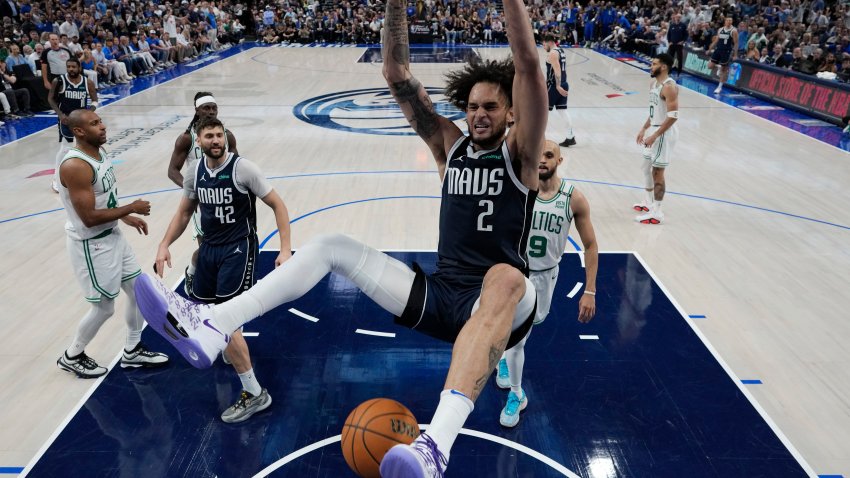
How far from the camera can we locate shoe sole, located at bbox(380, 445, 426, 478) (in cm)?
217

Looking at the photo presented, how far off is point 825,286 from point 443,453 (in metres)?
5.41

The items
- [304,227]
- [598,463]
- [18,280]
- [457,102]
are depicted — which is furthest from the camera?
[304,227]

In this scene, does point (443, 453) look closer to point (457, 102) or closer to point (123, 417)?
point (457, 102)

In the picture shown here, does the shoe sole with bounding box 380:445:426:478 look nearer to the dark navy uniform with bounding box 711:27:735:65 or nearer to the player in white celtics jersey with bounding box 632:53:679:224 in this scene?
the player in white celtics jersey with bounding box 632:53:679:224

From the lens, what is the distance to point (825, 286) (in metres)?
6.20

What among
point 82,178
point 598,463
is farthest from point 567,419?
point 82,178

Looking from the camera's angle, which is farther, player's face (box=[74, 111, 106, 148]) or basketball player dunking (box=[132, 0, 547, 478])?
player's face (box=[74, 111, 106, 148])

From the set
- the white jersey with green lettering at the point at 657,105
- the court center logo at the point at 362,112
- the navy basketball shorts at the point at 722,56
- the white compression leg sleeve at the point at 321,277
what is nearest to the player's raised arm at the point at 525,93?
the white compression leg sleeve at the point at 321,277

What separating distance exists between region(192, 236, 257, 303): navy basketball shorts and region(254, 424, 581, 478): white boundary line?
43.3 inches

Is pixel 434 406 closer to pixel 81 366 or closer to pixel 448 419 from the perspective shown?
pixel 448 419

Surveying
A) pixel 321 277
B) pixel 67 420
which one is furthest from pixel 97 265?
pixel 321 277

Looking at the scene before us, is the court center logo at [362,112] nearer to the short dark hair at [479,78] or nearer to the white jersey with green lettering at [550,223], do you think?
the white jersey with green lettering at [550,223]

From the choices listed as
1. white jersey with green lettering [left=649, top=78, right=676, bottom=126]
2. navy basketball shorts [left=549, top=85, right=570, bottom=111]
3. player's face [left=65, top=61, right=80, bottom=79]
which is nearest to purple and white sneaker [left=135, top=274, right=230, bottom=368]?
white jersey with green lettering [left=649, top=78, right=676, bottom=126]

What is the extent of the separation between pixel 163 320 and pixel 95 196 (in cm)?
207
